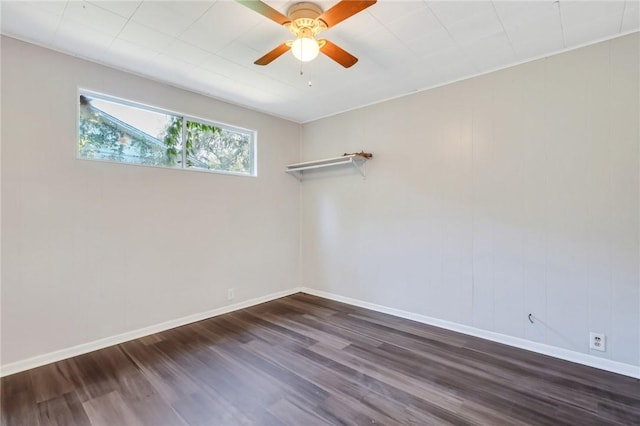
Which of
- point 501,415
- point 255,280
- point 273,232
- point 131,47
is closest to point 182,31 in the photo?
point 131,47

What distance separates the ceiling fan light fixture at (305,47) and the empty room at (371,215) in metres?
0.02

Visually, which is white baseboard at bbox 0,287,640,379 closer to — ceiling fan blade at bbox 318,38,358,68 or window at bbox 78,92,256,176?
window at bbox 78,92,256,176

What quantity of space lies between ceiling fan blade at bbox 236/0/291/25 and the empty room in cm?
1

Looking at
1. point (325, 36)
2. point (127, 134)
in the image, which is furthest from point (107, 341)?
point (325, 36)

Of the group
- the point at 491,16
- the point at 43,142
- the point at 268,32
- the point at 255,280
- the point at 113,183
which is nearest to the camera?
the point at 491,16

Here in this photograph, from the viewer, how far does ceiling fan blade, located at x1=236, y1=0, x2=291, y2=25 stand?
1615 mm

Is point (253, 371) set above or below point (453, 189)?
below

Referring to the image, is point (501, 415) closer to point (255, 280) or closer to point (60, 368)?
point (255, 280)

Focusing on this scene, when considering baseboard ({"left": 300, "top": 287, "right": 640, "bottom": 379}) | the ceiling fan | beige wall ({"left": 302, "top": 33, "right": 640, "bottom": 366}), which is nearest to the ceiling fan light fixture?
the ceiling fan

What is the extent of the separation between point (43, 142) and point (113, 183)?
59 centimetres

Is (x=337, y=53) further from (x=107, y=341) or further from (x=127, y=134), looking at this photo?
(x=107, y=341)

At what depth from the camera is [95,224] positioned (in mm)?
2752

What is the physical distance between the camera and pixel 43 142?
2490 mm

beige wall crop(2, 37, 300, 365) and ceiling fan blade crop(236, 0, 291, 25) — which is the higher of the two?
ceiling fan blade crop(236, 0, 291, 25)
